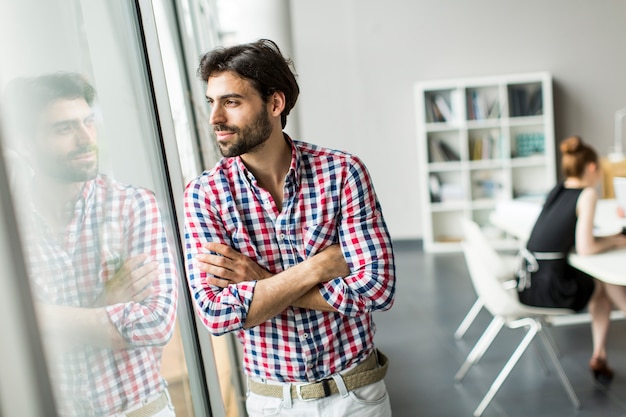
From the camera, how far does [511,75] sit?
747 cm

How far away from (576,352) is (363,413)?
273 centimetres

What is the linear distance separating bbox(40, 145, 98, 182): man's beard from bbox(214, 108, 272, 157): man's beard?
0.97 feet

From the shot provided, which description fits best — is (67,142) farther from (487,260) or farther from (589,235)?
(487,260)

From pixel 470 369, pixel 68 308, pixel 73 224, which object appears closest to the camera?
pixel 68 308

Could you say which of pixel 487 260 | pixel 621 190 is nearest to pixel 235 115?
pixel 621 190

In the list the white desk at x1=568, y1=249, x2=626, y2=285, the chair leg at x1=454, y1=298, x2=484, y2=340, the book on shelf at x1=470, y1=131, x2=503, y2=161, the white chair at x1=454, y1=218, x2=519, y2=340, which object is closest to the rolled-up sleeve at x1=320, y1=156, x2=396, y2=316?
the white desk at x1=568, y1=249, x2=626, y2=285

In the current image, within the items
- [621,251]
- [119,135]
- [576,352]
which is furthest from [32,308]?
[576,352]

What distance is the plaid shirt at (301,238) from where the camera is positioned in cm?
159

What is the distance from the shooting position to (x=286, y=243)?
5.28ft

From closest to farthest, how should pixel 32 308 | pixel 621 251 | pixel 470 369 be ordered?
pixel 32 308
pixel 621 251
pixel 470 369

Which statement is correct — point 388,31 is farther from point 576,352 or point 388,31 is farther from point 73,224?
point 73,224

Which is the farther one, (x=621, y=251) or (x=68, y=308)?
(x=621, y=251)

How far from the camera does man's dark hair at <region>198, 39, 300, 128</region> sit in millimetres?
1556

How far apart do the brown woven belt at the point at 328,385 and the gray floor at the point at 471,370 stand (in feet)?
5.81
